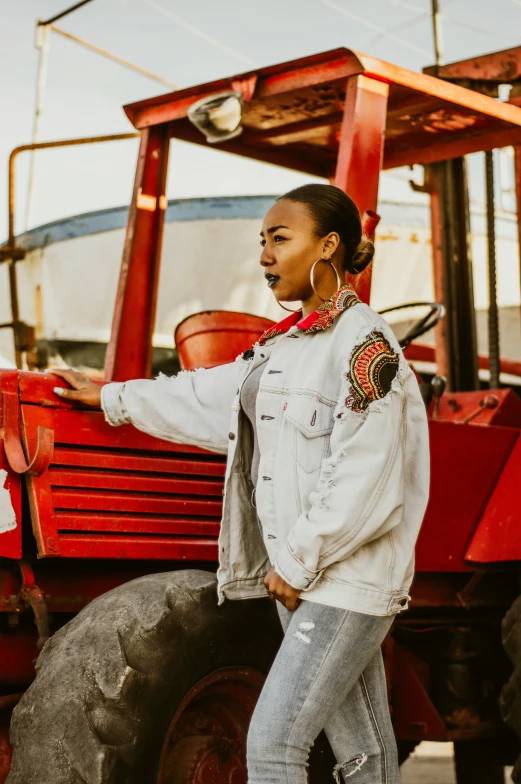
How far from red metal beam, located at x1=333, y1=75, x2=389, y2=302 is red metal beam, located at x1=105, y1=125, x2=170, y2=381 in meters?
1.01

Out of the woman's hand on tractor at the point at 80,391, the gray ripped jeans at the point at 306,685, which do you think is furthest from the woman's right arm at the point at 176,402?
the gray ripped jeans at the point at 306,685

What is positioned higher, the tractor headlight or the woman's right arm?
the tractor headlight

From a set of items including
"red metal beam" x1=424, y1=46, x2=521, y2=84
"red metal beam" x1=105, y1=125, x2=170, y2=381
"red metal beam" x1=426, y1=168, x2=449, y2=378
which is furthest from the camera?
Result: "red metal beam" x1=426, y1=168, x2=449, y2=378

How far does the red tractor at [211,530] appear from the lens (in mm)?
2855

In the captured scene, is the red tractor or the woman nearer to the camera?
the woman

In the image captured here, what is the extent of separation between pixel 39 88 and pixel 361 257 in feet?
28.6

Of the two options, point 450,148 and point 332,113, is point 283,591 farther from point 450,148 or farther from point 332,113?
point 450,148

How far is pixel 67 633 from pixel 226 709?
0.60m

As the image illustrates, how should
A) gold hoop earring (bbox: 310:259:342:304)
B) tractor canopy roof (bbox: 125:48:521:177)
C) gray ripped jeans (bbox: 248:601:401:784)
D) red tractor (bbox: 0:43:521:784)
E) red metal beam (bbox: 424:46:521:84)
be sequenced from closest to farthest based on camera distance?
gray ripped jeans (bbox: 248:601:401:784) → gold hoop earring (bbox: 310:259:342:304) → red tractor (bbox: 0:43:521:784) → tractor canopy roof (bbox: 125:48:521:177) → red metal beam (bbox: 424:46:521:84)

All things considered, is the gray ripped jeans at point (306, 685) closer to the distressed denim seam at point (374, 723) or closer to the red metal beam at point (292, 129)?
the distressed denim seam at point (374, 723)

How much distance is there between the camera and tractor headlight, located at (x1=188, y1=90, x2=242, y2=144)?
13.6ft

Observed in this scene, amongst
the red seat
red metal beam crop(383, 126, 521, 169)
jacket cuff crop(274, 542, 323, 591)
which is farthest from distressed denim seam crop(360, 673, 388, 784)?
red metal beam crop(383, 126, 521, 169)

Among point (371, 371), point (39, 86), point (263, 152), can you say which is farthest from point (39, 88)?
point (371, 371)

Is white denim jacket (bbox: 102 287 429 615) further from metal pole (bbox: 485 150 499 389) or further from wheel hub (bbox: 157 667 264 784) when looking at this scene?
metal pole (bbox: 485 150 499 389)
